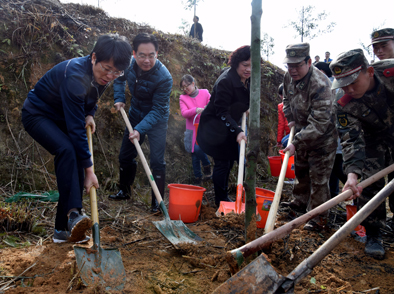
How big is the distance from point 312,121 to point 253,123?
1169mm

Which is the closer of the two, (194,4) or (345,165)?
(345,165)

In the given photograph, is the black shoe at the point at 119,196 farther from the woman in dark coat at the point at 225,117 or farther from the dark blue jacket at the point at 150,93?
the woman in dark coat at the point at 225,117

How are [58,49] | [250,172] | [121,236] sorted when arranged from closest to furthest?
[250,172]
[121,236]
[58,49]

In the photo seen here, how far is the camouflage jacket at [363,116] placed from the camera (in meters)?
2.48

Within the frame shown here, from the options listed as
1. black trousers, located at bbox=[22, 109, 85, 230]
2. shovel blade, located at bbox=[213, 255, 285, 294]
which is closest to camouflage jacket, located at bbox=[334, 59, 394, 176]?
shovel blade, located at bbox=[213, 255, 285, 294]

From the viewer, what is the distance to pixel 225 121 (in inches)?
139

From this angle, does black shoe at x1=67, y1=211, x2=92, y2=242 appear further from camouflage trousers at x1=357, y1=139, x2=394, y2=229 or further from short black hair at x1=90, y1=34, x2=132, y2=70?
camouflage trousers at x1=357, y1=139, x2=394, y2=229

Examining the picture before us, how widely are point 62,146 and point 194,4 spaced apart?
14.5m

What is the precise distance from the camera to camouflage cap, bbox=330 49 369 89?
2.26m

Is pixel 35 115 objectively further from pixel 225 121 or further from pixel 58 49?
pixel 58 49

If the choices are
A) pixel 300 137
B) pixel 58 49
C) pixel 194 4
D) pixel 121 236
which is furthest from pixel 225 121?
pixel 194 4

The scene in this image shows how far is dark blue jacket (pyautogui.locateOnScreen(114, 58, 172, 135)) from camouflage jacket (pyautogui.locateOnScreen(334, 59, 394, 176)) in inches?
76.5

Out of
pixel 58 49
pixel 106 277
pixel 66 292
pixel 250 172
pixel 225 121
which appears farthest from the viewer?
pixel 58 49

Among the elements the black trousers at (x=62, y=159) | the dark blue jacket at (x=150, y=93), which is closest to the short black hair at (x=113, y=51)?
the black trousers at (x=62, y=159)
